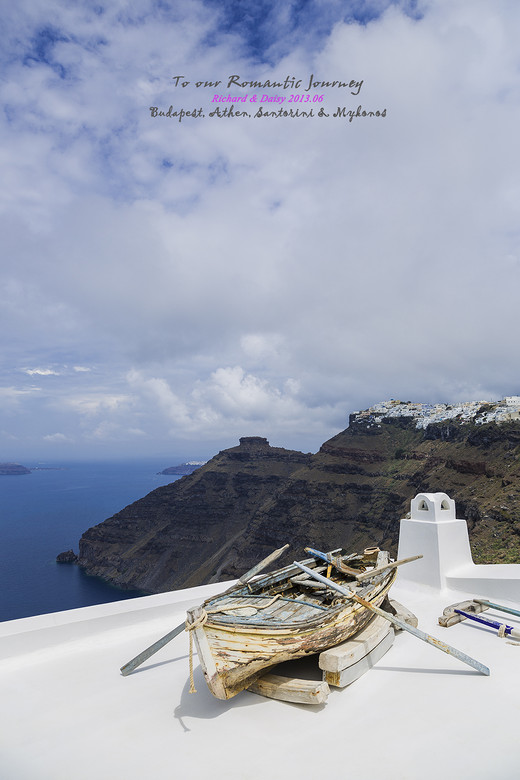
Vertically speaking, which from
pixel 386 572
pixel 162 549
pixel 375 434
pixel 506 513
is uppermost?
pixel 375 434

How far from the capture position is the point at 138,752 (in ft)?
10.5

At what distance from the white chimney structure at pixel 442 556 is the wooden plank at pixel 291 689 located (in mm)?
4076

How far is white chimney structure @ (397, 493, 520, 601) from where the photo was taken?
22.3 feet

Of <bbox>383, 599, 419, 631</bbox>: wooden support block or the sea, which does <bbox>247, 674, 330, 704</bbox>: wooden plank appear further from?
the sea

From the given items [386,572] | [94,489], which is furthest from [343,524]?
[94,489]

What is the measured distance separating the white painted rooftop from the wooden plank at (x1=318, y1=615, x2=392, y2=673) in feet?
0.78

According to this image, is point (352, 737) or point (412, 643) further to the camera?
point (412, 643)

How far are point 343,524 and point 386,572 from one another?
6146 cm

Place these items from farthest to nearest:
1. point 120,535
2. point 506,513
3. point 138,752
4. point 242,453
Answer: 1. point 242,453
2. point 120,535
3. point 506,513
4. point 138,752

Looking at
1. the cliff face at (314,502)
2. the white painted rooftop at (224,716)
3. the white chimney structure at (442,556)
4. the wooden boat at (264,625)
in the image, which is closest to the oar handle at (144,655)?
the white painted rooftop at (224,716)

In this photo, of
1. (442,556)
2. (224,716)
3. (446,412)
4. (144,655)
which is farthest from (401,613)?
(446,412)

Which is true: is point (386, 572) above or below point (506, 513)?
above

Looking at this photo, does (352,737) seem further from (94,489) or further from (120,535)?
(94,489)

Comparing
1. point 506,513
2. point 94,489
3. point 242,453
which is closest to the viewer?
point 506,513
